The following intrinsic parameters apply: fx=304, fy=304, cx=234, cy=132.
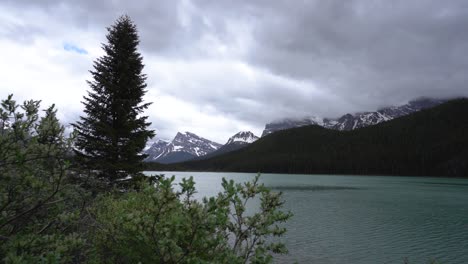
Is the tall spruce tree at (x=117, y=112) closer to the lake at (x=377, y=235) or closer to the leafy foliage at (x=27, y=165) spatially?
the lake at (x=377, y=235)

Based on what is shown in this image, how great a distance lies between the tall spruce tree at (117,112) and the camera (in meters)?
19.4

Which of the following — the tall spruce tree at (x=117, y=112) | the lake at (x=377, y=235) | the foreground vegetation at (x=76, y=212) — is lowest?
the lake at (x=377, y=235)

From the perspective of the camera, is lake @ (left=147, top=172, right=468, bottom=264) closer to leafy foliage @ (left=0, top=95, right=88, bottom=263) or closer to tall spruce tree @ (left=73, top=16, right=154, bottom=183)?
tall spruce tree @ (left=73, top=16, right=154, bottom=183)

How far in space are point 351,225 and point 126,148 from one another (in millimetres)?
27586

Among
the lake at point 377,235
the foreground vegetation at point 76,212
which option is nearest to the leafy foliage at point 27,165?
the foreground vegetation at point 76,212

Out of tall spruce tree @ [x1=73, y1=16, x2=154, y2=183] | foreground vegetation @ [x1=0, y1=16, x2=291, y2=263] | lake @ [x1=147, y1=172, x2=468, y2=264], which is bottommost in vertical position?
lake @ [x1=147, y1=172, x2=468, y2=264]

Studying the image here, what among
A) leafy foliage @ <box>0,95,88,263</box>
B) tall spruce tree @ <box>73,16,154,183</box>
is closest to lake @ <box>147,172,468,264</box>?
tall spruce tree @ <box>73,16,154,183</box>

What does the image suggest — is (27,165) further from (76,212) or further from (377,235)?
(377,235)

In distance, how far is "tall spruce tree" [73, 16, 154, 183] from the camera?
19375mm

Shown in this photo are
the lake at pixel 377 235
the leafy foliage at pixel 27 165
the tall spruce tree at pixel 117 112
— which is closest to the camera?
the leafy foliage at pixel 27 165

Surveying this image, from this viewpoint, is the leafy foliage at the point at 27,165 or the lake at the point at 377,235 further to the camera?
the lake at the point at 377,235

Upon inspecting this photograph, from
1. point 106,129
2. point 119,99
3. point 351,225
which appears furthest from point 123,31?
point 351,225

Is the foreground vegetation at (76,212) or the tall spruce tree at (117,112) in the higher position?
the tall spruce tree at (117,112)

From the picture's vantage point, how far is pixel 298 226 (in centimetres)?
3428
